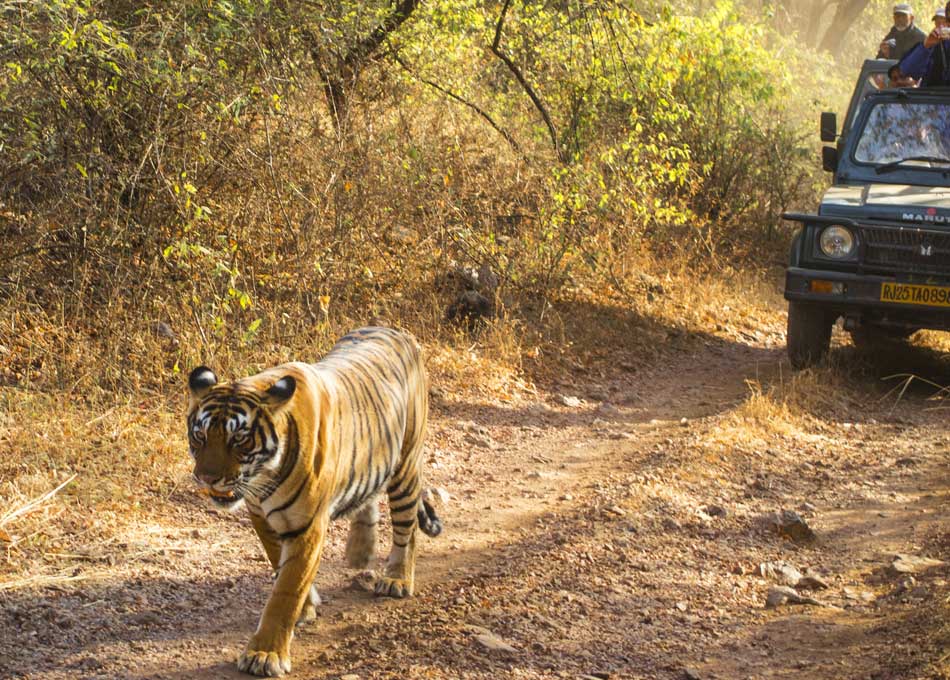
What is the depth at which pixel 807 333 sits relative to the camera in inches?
346

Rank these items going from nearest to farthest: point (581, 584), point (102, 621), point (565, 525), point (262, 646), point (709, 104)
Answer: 1. point (262, 646)
2. point (102, 621)
3. point (581, 584)
4. point (565, 525)
5. point (709, 104)

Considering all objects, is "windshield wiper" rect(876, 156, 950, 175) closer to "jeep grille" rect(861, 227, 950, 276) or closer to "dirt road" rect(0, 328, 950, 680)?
"jeep grille" rect(861, 227, 950, 276)

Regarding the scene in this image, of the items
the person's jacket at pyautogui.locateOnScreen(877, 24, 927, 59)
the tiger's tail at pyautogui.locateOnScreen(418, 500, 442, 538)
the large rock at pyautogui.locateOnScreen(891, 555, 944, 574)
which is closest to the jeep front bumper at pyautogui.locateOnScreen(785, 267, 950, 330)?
the large rock at pyautogui.locateOnScreen(891, 555, 944, 574)

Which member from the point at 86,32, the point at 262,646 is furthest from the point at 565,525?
the point at 86,32

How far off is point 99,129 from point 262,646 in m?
3.99

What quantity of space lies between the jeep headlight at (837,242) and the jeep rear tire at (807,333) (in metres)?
0.46

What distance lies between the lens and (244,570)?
5.12 metres

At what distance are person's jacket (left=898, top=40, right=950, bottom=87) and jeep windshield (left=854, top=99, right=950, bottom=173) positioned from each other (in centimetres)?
42

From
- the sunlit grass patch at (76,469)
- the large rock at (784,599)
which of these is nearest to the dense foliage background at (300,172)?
the sunlit grass patch at (76,469)

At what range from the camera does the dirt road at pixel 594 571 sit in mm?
4289

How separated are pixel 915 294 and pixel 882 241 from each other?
1.38 feet

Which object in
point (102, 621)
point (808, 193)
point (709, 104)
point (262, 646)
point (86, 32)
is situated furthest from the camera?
point (808, 193)

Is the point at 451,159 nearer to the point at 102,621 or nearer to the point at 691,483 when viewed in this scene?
the point at 691,483

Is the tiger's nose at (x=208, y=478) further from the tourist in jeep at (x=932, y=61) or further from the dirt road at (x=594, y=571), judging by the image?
the tourist in jeep at (x=932, y=61)
